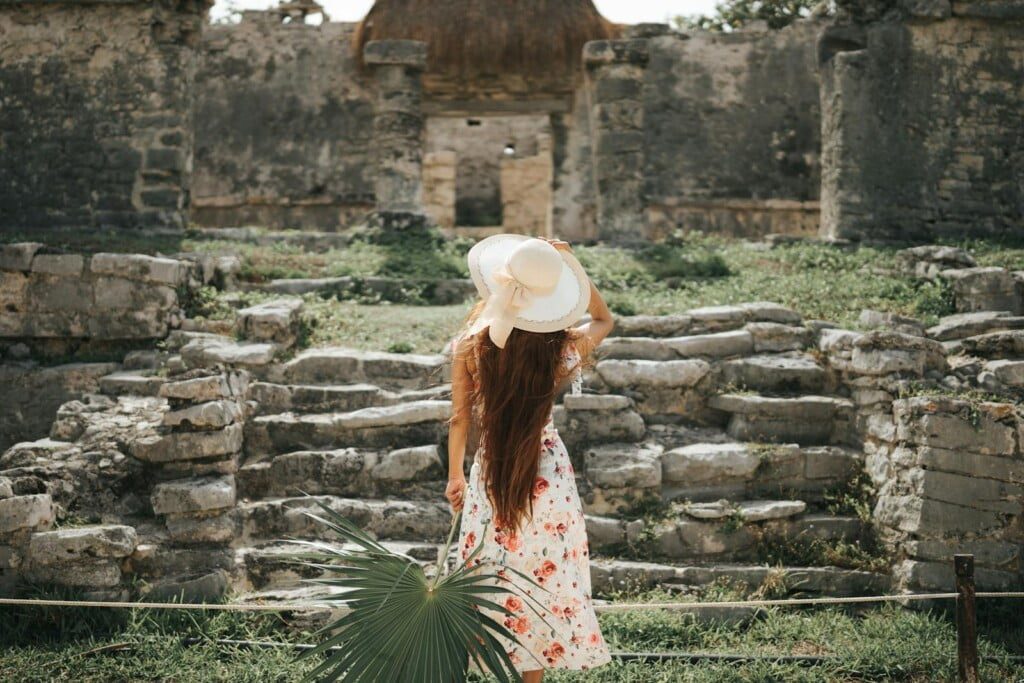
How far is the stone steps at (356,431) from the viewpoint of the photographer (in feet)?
20.0

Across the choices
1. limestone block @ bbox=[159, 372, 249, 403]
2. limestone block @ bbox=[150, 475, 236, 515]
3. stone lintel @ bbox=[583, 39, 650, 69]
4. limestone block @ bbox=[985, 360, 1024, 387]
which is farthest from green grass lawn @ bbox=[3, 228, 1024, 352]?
stone lintel @ bbox=[583, 39, 650, 69]

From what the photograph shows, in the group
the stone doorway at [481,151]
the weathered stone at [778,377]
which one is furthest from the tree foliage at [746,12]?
the weathered stone at [778,377]

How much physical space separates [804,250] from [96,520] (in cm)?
750

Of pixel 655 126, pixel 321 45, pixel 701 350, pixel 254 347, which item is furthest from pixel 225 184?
pixel 701 350

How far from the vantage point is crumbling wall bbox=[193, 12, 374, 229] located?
1642 centimetres

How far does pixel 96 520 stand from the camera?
528cm

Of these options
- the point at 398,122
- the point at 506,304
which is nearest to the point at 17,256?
the point at 506,304

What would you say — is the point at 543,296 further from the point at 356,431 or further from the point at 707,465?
the point at 356,431

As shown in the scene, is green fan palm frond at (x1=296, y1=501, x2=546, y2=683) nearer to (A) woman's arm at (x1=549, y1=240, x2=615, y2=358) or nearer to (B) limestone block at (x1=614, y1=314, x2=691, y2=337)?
(A) woman's arm at (x1=549, y1=240, x2=615, y2=358)

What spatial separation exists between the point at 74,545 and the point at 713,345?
4.22 metres

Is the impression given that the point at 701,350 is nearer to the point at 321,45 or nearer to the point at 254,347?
the point at 254,347

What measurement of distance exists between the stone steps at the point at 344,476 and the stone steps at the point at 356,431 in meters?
0.22

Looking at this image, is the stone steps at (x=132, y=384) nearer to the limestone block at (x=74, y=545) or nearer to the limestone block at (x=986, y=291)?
the limestone block at (x=74, y=545)

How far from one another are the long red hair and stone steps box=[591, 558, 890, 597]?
80.5 inches
